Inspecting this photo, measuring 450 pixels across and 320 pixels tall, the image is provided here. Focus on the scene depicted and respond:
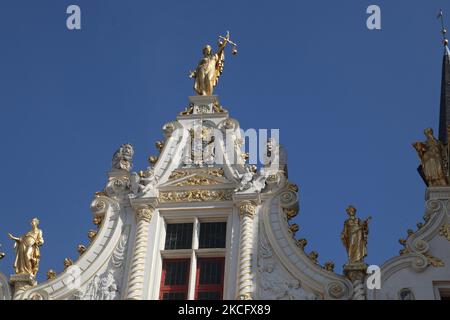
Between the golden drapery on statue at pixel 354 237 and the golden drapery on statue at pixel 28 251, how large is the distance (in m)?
6.88

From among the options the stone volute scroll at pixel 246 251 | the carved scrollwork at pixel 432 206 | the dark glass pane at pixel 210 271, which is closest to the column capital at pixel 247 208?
the stone volute scroll at pixel 246 251

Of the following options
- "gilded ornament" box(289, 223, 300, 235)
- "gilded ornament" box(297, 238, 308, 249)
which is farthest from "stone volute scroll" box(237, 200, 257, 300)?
"gilded ornament" box(297, 238, 308, 249)

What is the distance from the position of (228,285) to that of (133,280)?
2.06m

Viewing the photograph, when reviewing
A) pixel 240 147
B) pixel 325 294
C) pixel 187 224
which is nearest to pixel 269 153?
pixel 240 147

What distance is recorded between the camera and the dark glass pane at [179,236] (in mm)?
21078

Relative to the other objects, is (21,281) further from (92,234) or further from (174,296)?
(174,296)

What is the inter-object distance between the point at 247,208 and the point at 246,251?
1.08 m

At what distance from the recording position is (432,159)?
21.0m

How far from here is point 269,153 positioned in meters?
22.0

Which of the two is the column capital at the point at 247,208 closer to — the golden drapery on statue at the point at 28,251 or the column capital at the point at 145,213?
the column capital at the point at 145,213

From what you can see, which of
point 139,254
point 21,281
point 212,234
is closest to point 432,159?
point 212,234
